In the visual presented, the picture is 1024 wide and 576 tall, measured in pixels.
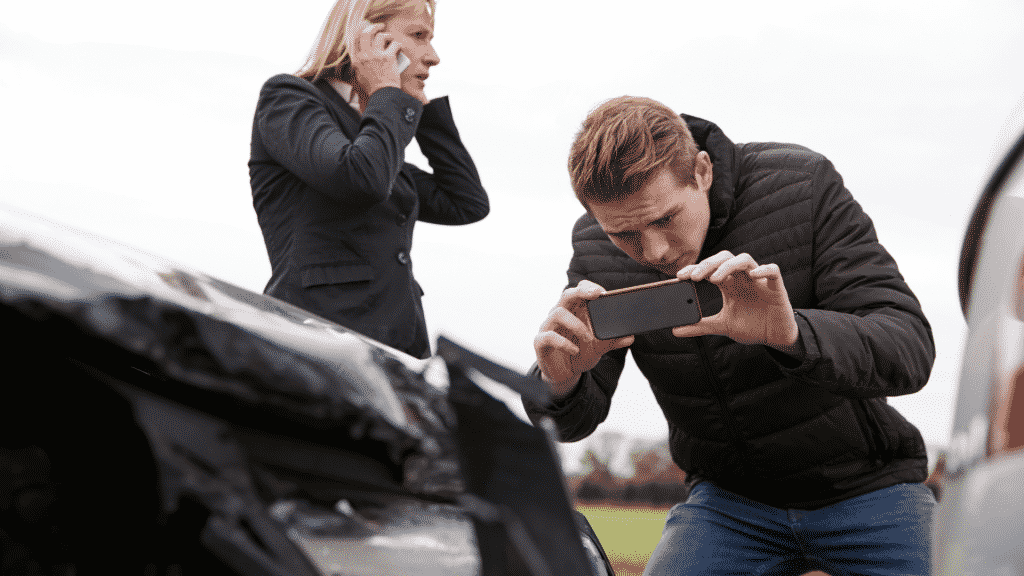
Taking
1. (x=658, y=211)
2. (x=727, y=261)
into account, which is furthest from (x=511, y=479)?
(x=658, y=211)

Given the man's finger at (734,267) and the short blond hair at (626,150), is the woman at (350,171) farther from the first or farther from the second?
the man's finger at (734,267)

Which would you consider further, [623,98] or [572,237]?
[572,237]

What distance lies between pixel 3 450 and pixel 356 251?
47.9 inches

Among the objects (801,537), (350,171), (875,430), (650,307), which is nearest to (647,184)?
(650,307)

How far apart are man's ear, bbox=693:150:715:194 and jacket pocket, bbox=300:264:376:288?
84 cm

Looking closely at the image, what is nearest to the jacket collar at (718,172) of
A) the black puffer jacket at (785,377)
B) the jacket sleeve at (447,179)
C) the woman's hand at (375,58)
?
the black puffer jacket at (785,377)

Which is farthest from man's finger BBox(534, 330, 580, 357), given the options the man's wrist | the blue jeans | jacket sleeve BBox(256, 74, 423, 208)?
the blue jeans

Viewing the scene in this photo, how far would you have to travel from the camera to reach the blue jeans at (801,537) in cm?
164

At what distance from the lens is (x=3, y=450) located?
0.56m

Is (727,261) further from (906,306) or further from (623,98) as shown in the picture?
(623,98)

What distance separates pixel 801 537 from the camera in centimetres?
178

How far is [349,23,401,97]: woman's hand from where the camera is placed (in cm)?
184

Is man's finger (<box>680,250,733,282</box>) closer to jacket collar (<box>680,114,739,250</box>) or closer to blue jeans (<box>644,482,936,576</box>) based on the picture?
jacket collar (<box>680,114,739,250</box>)

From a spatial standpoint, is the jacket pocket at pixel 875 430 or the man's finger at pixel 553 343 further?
the jacket pocket at pixel 875 430
